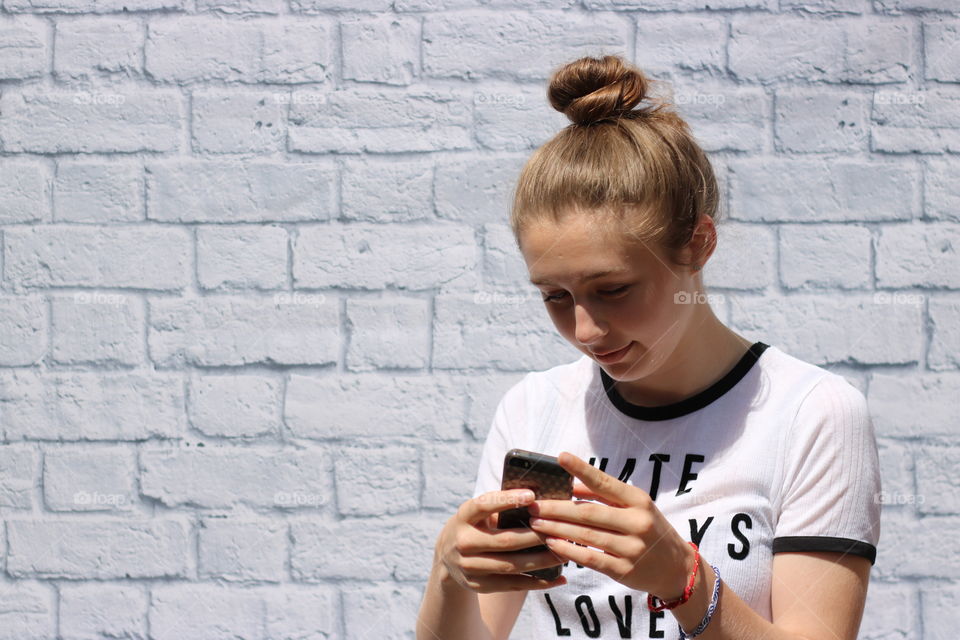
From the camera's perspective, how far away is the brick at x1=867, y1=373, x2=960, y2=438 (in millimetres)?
1495

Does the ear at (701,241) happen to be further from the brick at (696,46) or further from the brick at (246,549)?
the brick at (246,549)

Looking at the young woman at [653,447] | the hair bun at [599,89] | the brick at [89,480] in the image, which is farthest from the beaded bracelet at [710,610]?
the brick at [89,480]

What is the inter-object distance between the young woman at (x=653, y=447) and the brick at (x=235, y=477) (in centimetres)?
64

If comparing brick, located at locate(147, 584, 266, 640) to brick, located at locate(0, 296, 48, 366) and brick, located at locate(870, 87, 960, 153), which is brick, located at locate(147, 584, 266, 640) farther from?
brick, located at locate(870, 87, 960, 153)

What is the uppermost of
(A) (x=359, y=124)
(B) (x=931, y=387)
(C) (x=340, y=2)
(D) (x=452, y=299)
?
(C) (x=340, y=2)

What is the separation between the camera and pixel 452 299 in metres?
1.53

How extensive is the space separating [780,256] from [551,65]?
0.51 metres

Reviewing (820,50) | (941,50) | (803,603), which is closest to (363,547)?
(803,603)

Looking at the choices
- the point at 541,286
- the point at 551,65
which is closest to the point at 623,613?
the point at 541,286

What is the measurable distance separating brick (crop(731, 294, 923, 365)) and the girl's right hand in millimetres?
856

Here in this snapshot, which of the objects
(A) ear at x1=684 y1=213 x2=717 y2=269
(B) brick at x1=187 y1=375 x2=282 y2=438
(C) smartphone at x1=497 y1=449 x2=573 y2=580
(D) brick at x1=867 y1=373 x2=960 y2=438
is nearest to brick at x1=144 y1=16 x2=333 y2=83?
(B) brick at x1=187 y1=375 x2=282 y2=438

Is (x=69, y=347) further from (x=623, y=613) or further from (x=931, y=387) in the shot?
(x=931, y=387)

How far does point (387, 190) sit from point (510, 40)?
0.33 m

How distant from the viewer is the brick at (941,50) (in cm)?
150
